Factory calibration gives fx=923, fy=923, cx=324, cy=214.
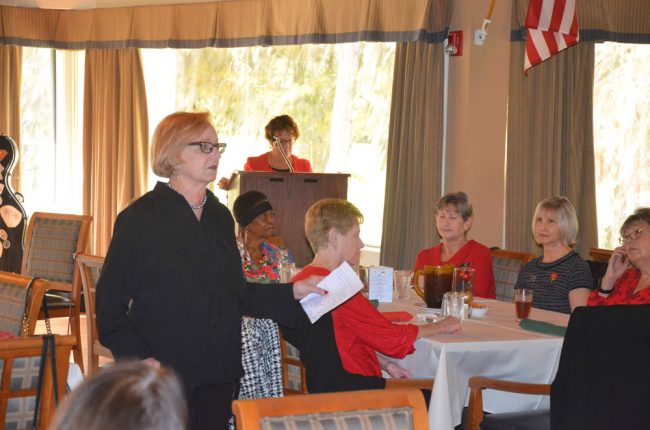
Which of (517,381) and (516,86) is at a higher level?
(516,86)

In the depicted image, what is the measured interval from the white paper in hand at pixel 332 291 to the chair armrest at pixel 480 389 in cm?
75

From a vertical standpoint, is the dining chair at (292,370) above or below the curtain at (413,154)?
below

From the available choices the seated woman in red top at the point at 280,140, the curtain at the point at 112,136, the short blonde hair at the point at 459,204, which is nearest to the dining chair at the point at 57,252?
the seated woman in red top at the point at 280,140

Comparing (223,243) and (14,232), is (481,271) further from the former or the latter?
(14,232)

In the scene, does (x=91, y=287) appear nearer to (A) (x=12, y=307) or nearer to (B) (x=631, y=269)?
(A) (x=12, y=307)

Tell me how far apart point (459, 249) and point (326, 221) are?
1.61 meters

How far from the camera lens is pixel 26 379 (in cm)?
231

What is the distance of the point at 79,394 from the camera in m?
1.06

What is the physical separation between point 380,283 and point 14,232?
4.47 m

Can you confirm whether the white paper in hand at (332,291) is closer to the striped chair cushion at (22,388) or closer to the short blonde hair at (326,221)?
the short blonde hair at (326,221)

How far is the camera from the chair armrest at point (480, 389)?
3.45 m

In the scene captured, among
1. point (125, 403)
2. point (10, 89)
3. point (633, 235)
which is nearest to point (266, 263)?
point (633, 235)

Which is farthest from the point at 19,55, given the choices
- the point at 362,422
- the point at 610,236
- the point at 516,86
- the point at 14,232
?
the point at 362,422

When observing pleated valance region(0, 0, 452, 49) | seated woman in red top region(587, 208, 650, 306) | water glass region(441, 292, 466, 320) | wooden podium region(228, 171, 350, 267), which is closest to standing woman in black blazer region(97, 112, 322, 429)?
water glass region(441, 292, 466, 320)
